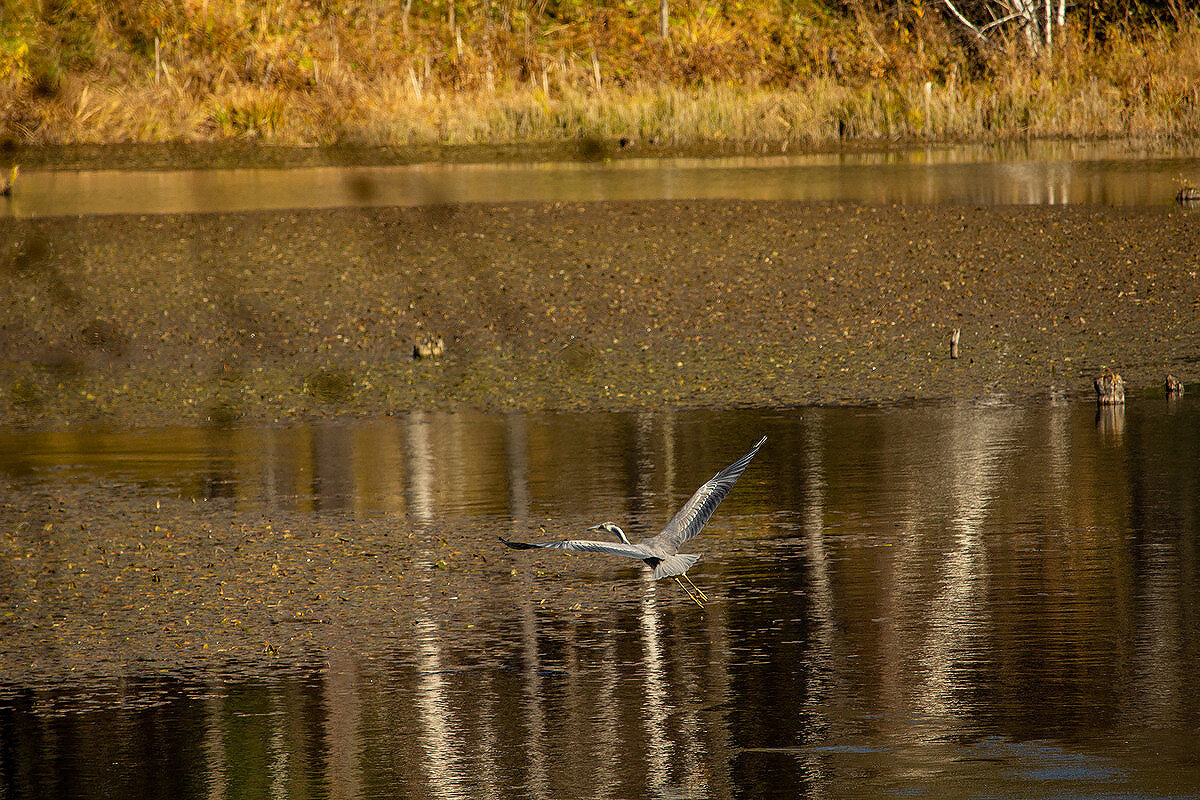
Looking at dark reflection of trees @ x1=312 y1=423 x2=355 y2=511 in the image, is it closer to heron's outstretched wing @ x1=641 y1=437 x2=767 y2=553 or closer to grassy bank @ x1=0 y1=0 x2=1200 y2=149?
heron's outstretched wing @ x1=641 y1=437 x2=767 y2=553

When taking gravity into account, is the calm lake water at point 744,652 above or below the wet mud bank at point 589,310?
below

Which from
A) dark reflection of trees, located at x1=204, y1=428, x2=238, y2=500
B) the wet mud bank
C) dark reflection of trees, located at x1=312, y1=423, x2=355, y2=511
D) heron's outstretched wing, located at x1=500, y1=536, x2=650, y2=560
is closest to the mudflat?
the wet mud bank

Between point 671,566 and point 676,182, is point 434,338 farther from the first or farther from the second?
point 676,182

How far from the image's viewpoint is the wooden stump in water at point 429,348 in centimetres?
1109

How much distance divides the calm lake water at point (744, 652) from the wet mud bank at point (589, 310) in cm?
139

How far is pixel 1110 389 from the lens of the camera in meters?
9.39

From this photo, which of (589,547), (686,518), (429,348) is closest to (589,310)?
(429,348)

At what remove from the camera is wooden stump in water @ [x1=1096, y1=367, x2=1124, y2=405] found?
→ 30.8 feet

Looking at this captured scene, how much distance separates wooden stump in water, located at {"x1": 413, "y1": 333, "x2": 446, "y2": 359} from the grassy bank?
512 centimetres

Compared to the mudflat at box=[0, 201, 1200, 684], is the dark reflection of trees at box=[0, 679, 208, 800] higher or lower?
lower

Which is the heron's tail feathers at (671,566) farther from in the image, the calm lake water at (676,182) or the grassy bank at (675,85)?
the grassy bank at (675,85)

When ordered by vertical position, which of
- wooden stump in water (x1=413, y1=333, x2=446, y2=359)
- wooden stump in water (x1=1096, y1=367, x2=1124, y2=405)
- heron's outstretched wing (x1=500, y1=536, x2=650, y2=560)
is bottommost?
heron's outstretched wing (x1=500, y1=536, x2=650, y2=560)

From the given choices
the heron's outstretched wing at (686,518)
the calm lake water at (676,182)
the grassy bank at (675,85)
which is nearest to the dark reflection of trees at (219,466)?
the heron's outstretched wing at (686,518)

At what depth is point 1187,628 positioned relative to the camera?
232 inches
